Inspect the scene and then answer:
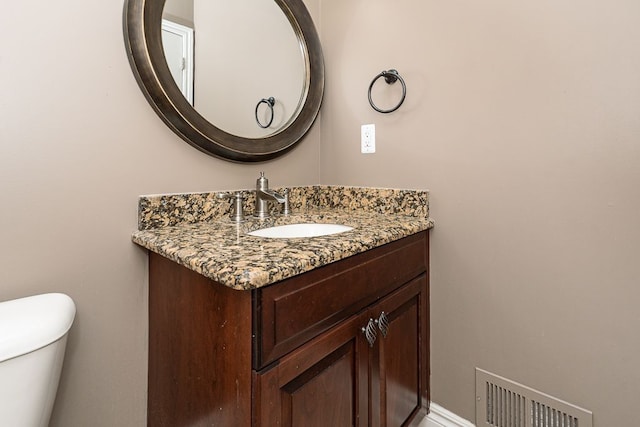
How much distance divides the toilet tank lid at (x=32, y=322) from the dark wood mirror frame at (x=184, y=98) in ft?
1.88

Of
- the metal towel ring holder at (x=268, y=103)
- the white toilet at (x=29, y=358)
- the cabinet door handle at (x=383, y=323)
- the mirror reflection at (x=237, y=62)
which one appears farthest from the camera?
the metal towel ring holder at (x=268, y=103)

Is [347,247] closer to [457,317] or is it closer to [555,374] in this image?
[457,317]

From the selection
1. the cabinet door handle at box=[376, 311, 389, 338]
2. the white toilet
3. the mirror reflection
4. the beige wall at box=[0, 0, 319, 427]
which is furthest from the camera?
the mirror reflection

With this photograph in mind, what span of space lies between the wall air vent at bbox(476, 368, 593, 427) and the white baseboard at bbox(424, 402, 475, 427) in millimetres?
55

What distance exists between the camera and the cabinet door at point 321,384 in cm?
60

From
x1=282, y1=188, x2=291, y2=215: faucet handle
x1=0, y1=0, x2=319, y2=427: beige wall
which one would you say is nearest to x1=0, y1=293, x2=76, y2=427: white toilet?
x1=0, y1=0, x2=319, y2=427: beige wall

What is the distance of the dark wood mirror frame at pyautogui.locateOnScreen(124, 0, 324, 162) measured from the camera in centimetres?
90

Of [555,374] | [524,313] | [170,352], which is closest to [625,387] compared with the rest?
[555,374]

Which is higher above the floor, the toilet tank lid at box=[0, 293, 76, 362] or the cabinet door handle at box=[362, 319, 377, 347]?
the toilet tank lid at box=[0, 293, 76, 362]

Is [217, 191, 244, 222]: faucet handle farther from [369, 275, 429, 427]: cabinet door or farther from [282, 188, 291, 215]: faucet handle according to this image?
[369, 275, 429, 427]: cabinet door

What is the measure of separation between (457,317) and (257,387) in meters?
0.83

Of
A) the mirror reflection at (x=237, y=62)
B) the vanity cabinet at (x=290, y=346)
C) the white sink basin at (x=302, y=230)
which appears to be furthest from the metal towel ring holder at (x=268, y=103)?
the vanity cabinet at (x=290, y=346)

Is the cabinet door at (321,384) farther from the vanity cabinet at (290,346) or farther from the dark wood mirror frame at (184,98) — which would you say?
the dark wood mirror frame at (184,98)

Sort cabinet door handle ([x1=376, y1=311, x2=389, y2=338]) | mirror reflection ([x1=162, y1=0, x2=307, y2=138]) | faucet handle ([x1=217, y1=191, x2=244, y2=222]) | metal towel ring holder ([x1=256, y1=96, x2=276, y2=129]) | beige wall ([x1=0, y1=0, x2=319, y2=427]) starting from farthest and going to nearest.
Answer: metal towel ring holder ([x1=256, y1=96, x2=276, y2=129]) → faucet handle ([x1=217, y1=191, x2=244, y2=222]) → mirror reflection ([x1=162, y1=0, x2=307, y2=138]) → cabinet door handle ([x1=376, y1=311, x2=389, y2=338]) → beige wall ([x1=0, y1=0, x2=319, y2=427])
